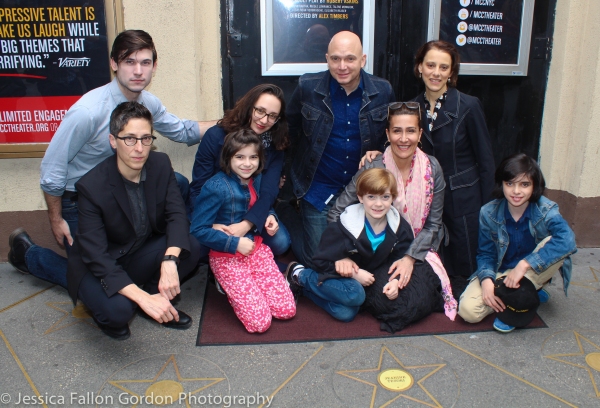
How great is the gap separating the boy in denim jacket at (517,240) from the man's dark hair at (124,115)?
7.01 ft

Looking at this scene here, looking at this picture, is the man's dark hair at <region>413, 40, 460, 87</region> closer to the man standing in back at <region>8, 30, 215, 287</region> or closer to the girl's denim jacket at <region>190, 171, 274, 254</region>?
the girl's denim jacket at <region>190, 171, 274, 254</region>

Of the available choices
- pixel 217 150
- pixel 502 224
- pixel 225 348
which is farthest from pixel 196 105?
pixel 502 224

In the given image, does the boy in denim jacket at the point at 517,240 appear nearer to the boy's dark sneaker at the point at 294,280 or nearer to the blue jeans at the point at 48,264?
the boy's dark sneaker at the point at 294,280

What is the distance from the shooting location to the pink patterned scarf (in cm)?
340

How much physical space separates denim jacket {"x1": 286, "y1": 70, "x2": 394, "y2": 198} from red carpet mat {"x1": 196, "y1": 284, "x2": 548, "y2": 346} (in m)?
1.02

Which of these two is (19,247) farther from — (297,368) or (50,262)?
(297,368)

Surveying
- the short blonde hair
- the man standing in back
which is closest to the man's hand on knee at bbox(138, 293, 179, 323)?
the man standing in back

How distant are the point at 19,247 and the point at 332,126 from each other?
2.39 metres

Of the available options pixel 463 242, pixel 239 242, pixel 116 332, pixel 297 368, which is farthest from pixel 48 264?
pixel 463 242

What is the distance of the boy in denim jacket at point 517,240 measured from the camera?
3080mm

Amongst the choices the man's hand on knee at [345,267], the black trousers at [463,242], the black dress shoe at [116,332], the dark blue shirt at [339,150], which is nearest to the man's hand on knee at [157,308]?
the black dress shoe at [116,332]

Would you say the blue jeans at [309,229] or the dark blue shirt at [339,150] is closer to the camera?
the dark blue shirt at [339,150]

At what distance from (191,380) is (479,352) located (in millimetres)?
1559

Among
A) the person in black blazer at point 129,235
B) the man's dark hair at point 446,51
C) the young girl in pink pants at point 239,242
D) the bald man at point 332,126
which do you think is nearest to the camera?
the person in black blazer at point 129,235
